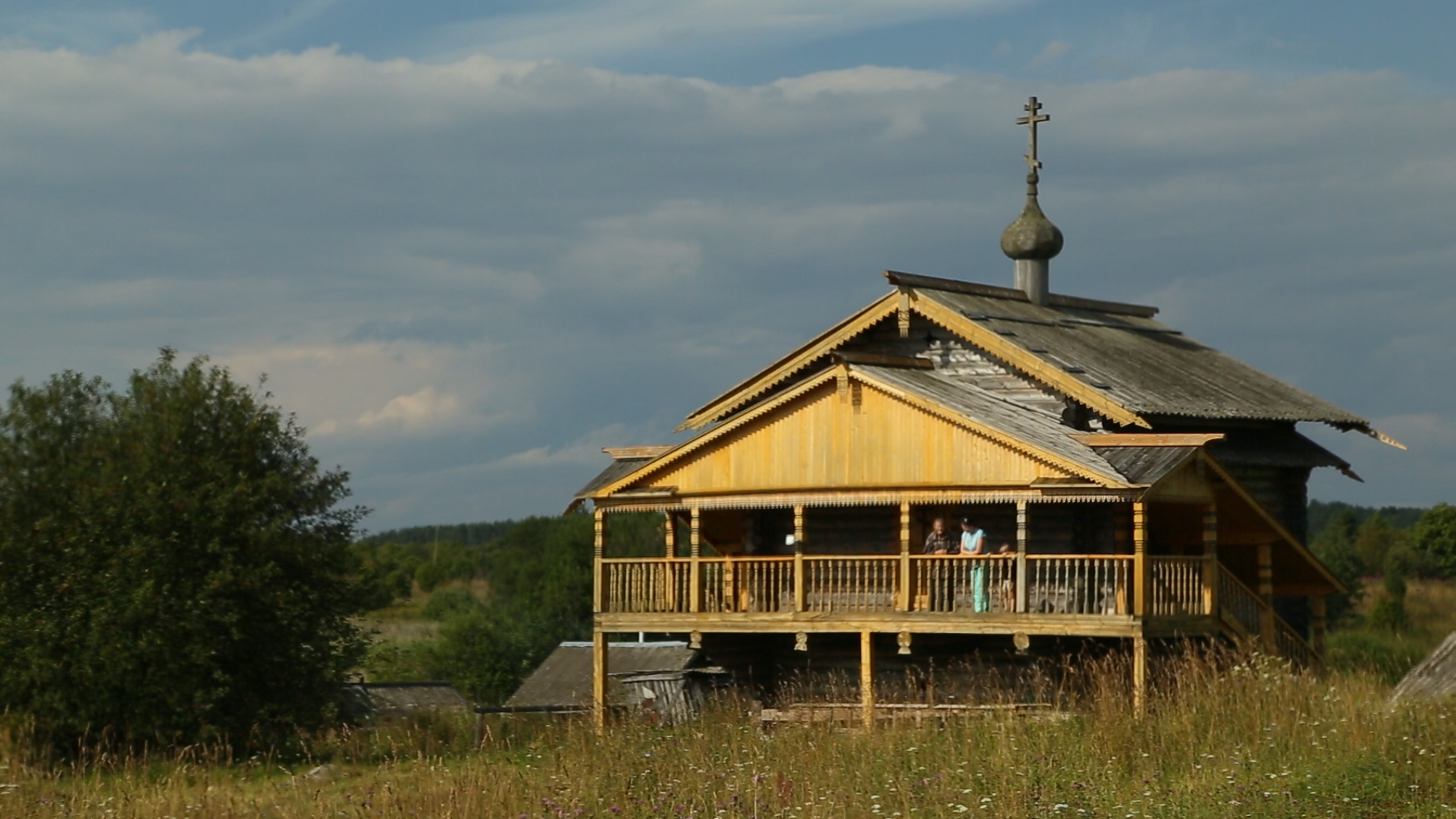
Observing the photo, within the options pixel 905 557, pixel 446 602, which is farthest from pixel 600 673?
pixel 446 602

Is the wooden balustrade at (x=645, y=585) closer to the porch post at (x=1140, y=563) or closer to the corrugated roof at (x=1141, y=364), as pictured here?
the corrugated roof at (x=1141, y=364)

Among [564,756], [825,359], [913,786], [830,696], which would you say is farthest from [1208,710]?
[825,359]

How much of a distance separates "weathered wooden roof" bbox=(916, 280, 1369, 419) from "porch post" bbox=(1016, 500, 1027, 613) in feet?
8.67

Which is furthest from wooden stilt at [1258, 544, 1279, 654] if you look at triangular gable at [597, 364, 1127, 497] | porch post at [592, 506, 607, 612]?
porch post at [592, 506, 607, 612]

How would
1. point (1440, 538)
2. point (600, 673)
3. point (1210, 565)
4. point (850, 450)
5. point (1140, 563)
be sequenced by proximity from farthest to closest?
point (1440, 538) < point (600, 673) < point (850, 450) < point (1210, 565) < point (1140, 563)

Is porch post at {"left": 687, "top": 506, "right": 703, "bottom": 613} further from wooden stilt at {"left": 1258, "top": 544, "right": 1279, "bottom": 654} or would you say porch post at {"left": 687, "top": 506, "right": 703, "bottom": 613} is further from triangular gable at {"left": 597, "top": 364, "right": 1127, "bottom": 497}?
wooden stilt at {"left": 1258, "top": 544, "right": 1279, "bottom": 654}

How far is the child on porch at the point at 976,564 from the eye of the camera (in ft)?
83.2

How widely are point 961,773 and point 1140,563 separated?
8.90 m

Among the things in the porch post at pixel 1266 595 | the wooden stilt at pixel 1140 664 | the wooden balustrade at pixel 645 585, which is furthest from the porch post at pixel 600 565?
the porch post at pixel 1266 595

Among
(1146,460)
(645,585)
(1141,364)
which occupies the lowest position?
(645,585)

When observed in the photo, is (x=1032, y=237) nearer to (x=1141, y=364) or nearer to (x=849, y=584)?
(x=1141, y=364)

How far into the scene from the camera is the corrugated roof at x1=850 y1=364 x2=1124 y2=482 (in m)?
24.5

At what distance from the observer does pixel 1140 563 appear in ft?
78.6

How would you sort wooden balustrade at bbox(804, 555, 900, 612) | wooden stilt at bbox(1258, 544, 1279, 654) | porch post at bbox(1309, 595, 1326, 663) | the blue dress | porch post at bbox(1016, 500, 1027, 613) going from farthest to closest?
porch post at bbox(1309, 595, 1326, 663)
wooden balustrade at bbox(804, 555, 900, 612)
wooden stilt at bbox(1258, 544, 1279, 654)
the blue dress
porch post at bbox(1016, 500, 1027, 613)
